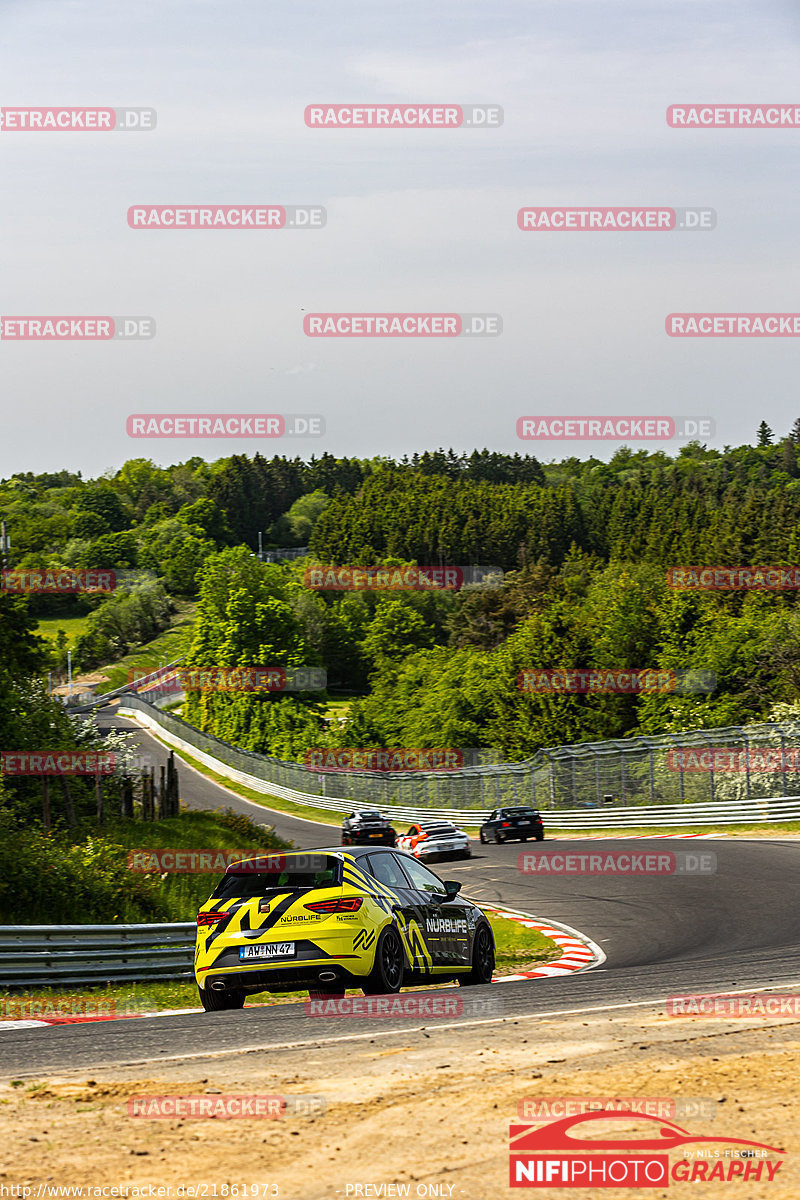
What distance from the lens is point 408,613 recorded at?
127m

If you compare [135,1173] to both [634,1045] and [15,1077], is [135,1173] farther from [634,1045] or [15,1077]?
[634,1045]

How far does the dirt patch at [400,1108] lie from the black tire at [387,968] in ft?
7.05

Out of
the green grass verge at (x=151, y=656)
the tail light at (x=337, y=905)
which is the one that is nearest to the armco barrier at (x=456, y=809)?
the tail light at (x=337, y=905)

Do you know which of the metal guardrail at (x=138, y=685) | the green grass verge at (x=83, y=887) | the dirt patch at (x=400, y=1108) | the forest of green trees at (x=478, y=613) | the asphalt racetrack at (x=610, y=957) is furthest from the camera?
the metal guardrail at (x=138, y=685)

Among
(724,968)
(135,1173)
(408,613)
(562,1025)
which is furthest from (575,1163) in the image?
(408,613)

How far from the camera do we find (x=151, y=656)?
495ft

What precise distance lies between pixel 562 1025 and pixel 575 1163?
3.36 metres

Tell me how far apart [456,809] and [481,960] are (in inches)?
1621

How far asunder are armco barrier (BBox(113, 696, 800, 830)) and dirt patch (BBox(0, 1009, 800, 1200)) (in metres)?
26.2

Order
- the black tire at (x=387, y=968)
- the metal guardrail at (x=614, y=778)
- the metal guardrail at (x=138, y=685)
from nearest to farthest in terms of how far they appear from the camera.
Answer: the black tire at (x=387, y=968) → the metal guardrail at (x=614, y=778) → the metal guardrail at (x=138, y=685)

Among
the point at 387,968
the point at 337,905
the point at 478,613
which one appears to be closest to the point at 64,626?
the point at 478,613

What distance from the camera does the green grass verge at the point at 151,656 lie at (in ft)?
462

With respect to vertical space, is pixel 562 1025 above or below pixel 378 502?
below

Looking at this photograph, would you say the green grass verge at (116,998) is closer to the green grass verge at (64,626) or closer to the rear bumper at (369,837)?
the rear bumper at (369,837)
